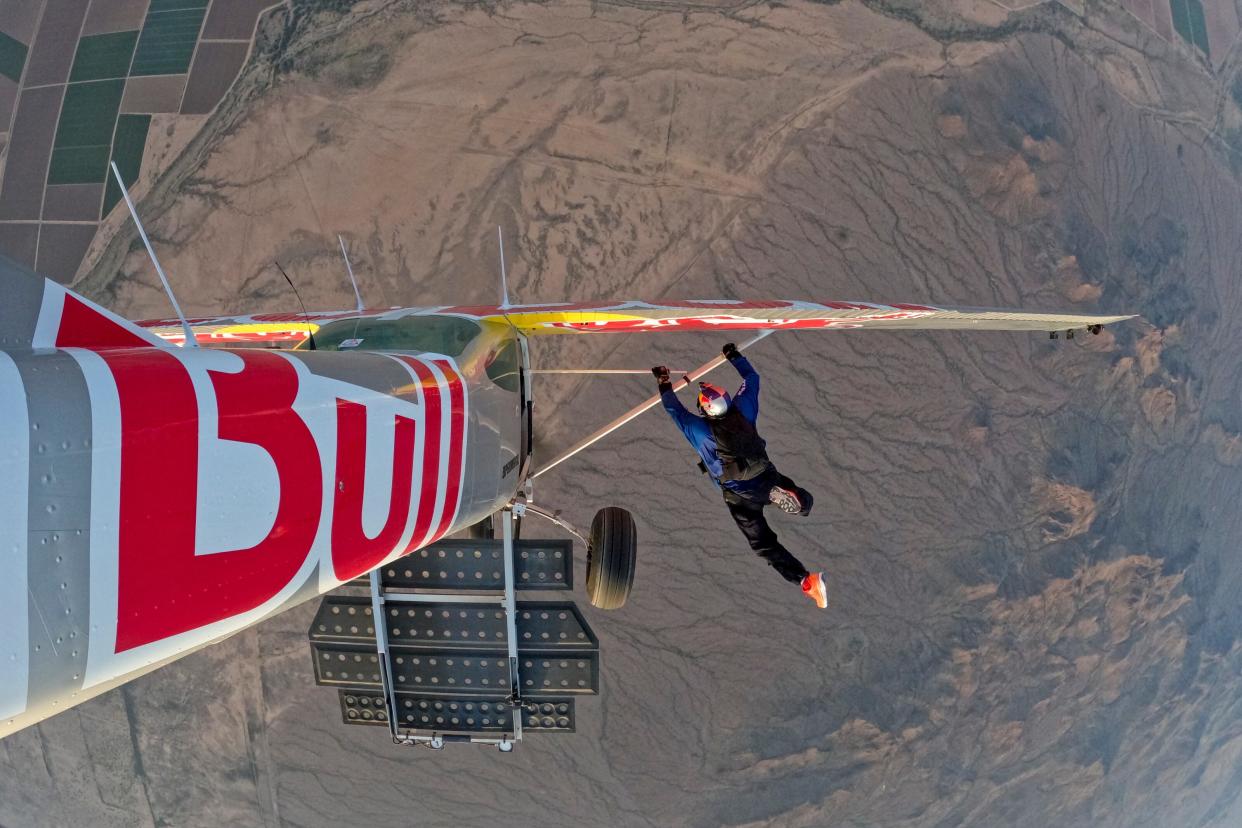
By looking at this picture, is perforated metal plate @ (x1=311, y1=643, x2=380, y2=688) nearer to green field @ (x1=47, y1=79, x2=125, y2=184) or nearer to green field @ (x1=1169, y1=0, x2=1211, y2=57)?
green field @ (x1=47, y1=79, x2=125, y2=184)

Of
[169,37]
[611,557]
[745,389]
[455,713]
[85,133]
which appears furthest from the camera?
[85,133]

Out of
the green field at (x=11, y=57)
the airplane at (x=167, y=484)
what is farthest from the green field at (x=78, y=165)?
the airplane at (x=167, y=484)

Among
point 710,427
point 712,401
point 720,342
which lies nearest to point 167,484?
point 712,401

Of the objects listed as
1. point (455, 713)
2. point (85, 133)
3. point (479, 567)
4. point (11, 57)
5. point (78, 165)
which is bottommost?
point (455, 713)

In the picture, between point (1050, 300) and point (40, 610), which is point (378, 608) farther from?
point (1050, 300)

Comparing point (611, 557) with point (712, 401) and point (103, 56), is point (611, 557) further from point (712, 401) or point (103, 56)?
point (103, 56)
